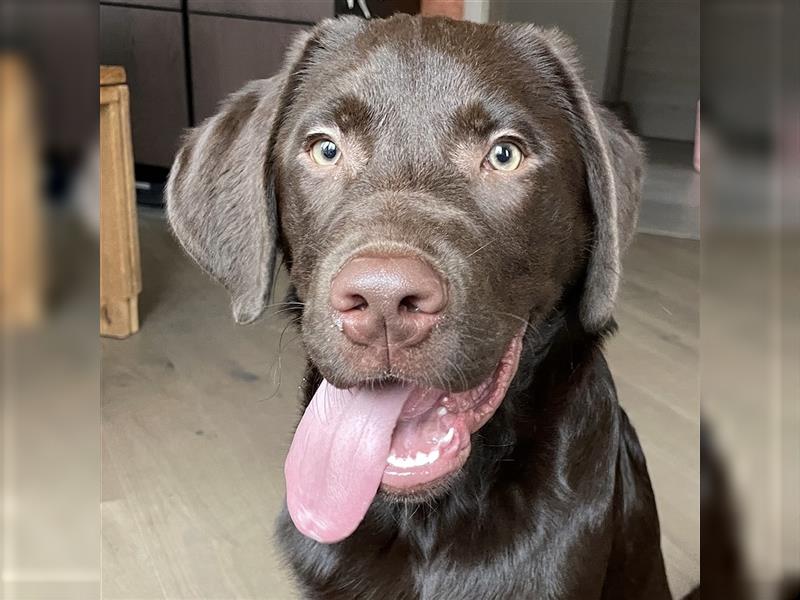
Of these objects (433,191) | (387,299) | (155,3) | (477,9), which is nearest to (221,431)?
(433,191)

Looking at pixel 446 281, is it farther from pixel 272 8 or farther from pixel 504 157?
pixel 272 8

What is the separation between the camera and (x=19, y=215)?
27 cm

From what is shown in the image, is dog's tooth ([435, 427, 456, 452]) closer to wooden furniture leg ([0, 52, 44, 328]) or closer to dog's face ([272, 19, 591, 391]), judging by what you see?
dog's face ([272, 19, 591, 391])

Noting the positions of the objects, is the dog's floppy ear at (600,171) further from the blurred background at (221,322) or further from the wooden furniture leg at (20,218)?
the wooden furniture leg at (20,218)

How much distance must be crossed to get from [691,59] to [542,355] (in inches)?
197

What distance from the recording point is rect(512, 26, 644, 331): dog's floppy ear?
4.00 feet

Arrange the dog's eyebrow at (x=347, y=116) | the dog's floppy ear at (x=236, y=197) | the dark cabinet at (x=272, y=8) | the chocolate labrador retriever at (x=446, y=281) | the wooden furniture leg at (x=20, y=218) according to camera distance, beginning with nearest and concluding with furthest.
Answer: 1. the wooden furniture leg at (x=20, y=218)
2. the chocolate labrador retriever at (x=446, y=281)
3. the dog's eyebrow at (x=347, y=116)
4. the dog's floppy ear at (x=236, y=197)
5. the dark cabinet at (x=272, y=8)

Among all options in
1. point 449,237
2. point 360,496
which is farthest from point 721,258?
point 360,496

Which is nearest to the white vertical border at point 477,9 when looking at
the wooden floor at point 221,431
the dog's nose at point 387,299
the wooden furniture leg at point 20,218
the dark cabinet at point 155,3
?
the dark cabinet at point 155,3

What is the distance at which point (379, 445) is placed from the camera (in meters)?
1.09

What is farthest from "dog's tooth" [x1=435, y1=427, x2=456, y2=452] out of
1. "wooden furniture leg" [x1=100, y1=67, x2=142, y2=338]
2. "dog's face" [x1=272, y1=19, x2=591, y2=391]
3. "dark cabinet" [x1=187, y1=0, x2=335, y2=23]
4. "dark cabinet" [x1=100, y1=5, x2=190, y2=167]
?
"dark cabinet" [x1=100, y1=5, x2=190, y2=167]

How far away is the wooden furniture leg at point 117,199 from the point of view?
257 cm

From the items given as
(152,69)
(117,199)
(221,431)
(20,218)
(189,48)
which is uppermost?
(20,218)

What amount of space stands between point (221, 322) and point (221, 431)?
29.3 inches
